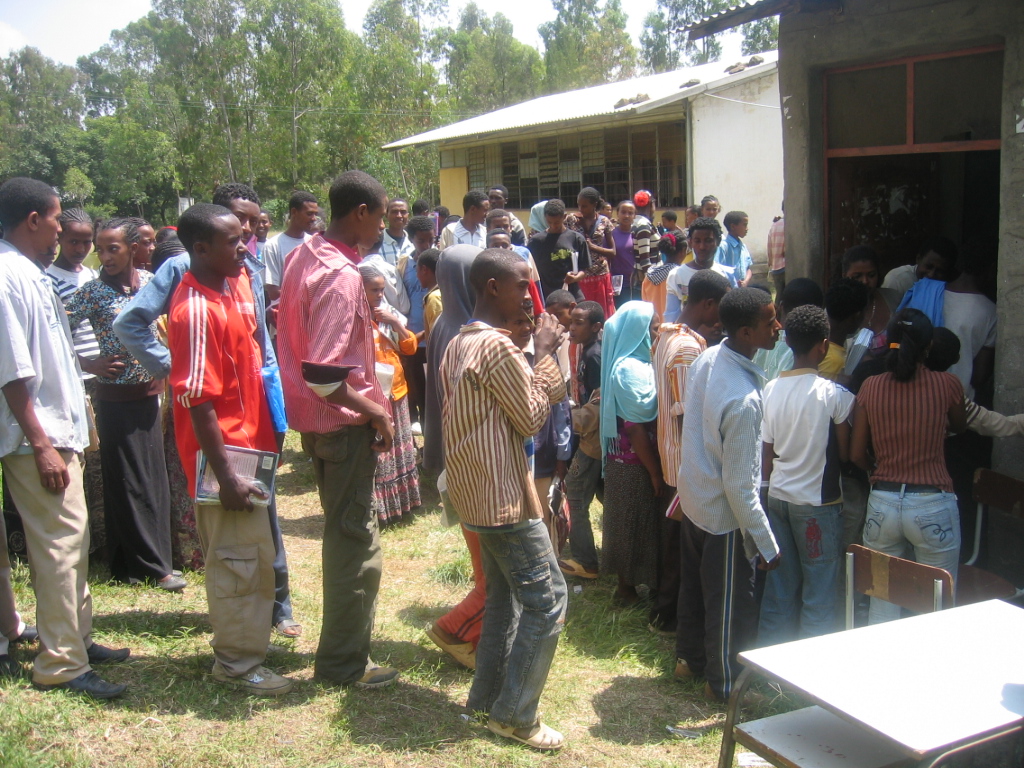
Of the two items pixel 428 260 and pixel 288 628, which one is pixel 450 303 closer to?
pixel 288 628

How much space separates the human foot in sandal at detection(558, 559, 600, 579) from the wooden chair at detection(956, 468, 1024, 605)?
6.48 ft

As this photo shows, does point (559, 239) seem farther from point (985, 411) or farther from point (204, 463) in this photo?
point (204, 463)

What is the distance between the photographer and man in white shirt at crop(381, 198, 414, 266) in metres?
7.81

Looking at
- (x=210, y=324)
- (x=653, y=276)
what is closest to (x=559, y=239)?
(x=653, y=276)

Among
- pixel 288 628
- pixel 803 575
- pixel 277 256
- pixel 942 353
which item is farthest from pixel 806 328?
pixel 277 256

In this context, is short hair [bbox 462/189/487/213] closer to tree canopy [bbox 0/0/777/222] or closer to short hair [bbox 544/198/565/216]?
short hair [bbox 544/198/565/216]

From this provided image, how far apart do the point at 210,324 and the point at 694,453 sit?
2073 mm

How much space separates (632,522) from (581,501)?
51cm

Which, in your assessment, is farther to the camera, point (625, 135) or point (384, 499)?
point (625, 135)

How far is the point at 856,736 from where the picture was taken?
8.50ft

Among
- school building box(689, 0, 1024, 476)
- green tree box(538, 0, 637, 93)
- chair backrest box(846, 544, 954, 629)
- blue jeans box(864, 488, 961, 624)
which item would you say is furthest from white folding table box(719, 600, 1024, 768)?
green tree box(538, 0, 637, 93)

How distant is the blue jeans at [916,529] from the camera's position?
3791mm

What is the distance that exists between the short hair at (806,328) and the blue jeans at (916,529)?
74cm

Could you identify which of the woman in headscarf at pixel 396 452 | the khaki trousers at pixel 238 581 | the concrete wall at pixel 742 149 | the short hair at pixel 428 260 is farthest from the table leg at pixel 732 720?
the concrete wall at pixel 742 149
